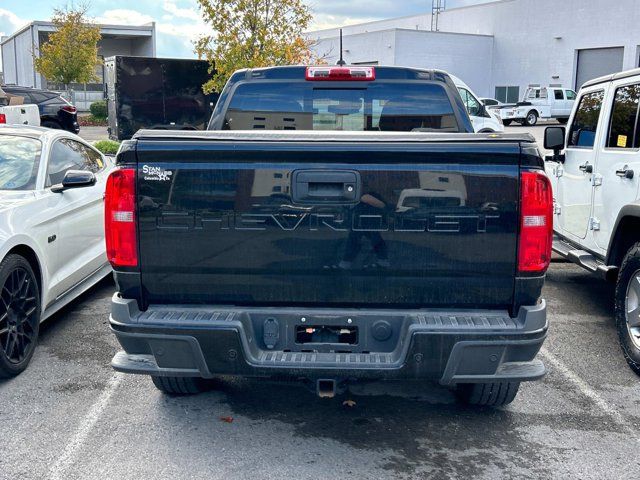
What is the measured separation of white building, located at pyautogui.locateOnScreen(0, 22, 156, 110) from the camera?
46.5 metres

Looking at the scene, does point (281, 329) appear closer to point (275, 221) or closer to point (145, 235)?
point (275, 221)

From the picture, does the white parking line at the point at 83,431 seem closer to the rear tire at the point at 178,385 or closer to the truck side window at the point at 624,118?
the rear tire at the point at 178,385

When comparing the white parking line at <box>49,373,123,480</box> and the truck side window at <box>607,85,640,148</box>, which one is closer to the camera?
the white parking line at <box>49,373,123,480</box>

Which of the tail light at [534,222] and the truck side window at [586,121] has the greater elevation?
the truck side window at [586,121]

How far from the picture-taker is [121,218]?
11.5ft

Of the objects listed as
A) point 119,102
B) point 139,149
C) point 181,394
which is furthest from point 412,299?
point 119,102

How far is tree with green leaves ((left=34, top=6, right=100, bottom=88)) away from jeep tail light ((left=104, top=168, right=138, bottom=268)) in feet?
116

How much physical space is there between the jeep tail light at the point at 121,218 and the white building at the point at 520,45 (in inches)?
1648

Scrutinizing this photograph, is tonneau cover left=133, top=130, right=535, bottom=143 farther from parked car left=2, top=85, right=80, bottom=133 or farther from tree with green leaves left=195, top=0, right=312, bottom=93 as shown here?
parked car left=2, top=85, right=80, bottom=133

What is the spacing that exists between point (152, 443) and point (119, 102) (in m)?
18.2

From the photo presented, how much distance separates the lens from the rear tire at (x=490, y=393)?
4.21m

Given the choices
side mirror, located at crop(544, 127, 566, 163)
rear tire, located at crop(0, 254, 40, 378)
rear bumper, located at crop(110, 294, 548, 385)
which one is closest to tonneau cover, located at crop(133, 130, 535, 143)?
rear bumper, located at crop(110, 294, 548, 385)

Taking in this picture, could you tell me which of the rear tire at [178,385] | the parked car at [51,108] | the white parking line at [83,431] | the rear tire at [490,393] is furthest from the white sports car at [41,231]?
the parked car at [51,108]

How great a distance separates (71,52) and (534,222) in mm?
36539
